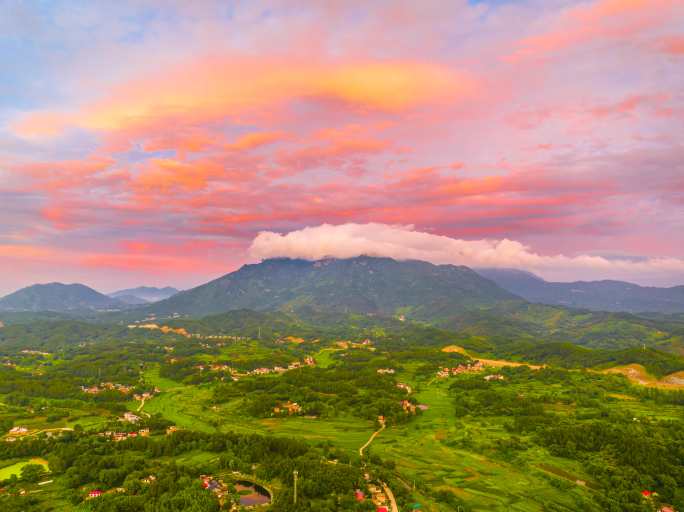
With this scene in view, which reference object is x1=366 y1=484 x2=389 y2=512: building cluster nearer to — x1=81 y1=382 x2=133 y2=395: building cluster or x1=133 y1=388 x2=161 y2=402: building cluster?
x1=133 y1=388 x2=161 y2=402: building cluster

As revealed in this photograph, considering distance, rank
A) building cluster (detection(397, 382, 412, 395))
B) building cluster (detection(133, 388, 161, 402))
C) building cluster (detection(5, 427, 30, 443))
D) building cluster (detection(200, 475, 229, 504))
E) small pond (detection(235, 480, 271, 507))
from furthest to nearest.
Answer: building cluster (detection(397, 382, 412, 395)) < building cluster (detection(133, 388, 161, 402)) < building cluster (detection(5, 427, 30, 443)) < building cluster (detection(200, 475, 229, 504)) < small pond (detection(235, 480, 271, 507))

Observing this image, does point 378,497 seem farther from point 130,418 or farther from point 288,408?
point 130,418

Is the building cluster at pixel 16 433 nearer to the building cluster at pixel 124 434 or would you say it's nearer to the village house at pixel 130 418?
the building cluster at pixel 124 434

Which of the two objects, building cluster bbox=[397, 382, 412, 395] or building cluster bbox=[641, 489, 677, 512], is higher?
building cluster bbox=[641, 489, 677, 512]

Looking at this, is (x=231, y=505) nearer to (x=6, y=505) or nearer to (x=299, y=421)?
(x=6, y=505)

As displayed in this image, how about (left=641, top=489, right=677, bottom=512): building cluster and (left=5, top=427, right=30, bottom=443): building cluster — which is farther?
(left=5, top=427, right=30, bottom=443): building cluster

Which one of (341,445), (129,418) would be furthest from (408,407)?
(129,418)

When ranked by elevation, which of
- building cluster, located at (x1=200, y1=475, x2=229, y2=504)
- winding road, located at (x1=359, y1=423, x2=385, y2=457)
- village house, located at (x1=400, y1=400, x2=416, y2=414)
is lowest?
village house, located at (x1=400, y1=400, x2=416, y2=414)

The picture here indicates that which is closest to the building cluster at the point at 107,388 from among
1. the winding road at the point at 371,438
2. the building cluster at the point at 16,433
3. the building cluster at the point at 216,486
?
the building cluster at the point at 16,433

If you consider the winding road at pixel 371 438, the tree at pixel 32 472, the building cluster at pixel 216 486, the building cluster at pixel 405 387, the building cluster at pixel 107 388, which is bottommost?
the building cluster at pixel 405 387

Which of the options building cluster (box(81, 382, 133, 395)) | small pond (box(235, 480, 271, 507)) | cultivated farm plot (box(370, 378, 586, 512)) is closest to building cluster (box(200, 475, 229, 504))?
small pond (box(235, 480, 271, 507))
